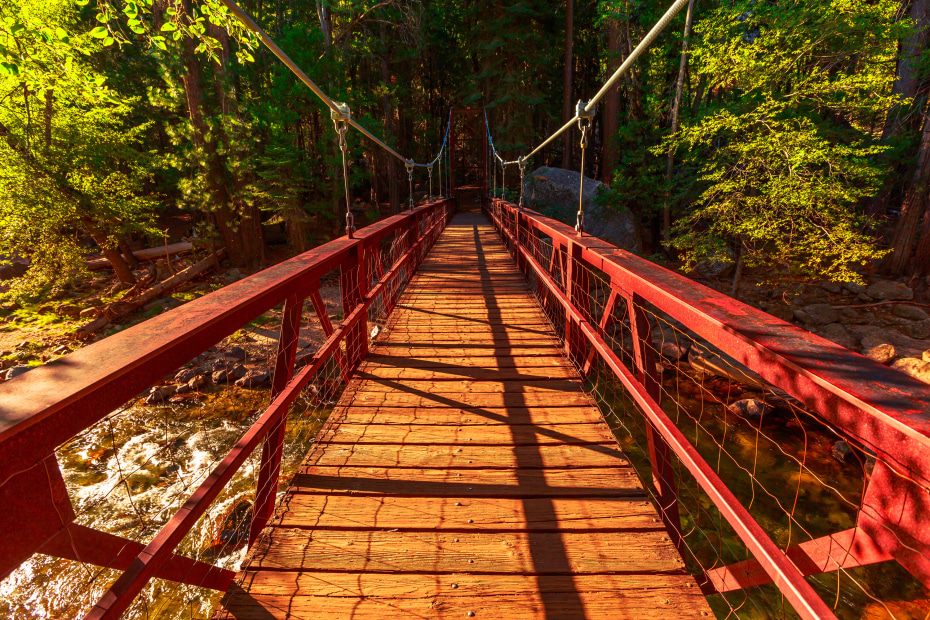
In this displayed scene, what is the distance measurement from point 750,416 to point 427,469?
7.23 m

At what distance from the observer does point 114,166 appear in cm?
1328

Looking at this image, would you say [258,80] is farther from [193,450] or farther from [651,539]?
[651,539]

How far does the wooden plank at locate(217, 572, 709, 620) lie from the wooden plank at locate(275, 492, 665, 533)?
Answer: 0.25m

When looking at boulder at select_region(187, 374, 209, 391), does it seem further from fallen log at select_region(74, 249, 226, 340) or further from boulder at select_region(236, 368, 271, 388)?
fallen log at select_region(74, 249, 226, 340)

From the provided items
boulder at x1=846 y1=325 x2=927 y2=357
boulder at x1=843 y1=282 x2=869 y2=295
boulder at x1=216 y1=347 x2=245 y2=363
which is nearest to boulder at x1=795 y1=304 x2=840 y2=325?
boulder at x1=846 y1=325 x2=927 y2=357

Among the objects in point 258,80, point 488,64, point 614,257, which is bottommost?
point 614,257

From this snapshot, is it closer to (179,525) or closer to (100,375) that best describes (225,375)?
(179,525)

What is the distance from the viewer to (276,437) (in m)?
2.18

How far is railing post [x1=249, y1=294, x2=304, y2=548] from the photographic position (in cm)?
208

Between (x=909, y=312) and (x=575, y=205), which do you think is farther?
(x=575, y=205)

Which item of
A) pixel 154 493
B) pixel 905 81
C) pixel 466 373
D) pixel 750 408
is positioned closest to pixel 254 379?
pixel 154 493

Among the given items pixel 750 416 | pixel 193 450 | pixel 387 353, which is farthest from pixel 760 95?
pixel 193 450

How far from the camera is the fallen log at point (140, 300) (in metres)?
10.8

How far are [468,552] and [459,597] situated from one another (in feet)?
0.69
